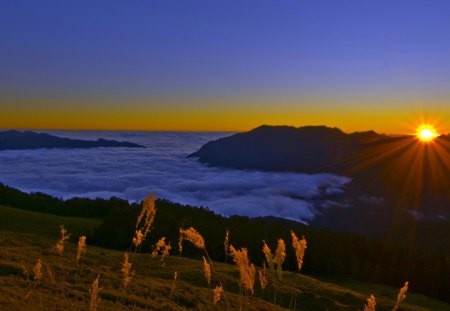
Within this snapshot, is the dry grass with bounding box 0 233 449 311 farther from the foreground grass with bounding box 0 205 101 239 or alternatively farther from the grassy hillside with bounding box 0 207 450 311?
the foreground grass with bounding box 0 205 101 239

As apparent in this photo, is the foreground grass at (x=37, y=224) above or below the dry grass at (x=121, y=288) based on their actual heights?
below

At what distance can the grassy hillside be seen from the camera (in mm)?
7488

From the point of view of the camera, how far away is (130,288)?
9.61m

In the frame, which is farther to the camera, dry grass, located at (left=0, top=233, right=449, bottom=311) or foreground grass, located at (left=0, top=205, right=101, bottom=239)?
foreground grass, located at (left=0, top=205, right=101, bottom=239)

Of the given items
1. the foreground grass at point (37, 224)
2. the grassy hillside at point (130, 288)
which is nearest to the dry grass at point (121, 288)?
the grassy hillside at point (130, 288)

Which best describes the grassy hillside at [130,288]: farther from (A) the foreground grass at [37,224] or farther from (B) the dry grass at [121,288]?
(A) the foreground grass at [37,224]

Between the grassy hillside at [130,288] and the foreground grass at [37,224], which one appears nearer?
the grassy hillside at [130,288]

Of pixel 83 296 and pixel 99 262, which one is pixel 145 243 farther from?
pixel 83 296

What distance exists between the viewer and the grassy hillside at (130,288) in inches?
295

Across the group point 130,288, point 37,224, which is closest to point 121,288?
point 130,288

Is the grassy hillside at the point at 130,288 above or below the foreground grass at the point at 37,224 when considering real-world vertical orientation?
above

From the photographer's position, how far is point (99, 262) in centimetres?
1230

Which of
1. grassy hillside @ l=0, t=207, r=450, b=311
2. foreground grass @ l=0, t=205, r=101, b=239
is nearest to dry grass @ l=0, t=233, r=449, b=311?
grassy hillside @ l=0, t=207, r=450, b=311

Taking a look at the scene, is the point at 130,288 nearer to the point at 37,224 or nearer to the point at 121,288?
the point at 121,288
